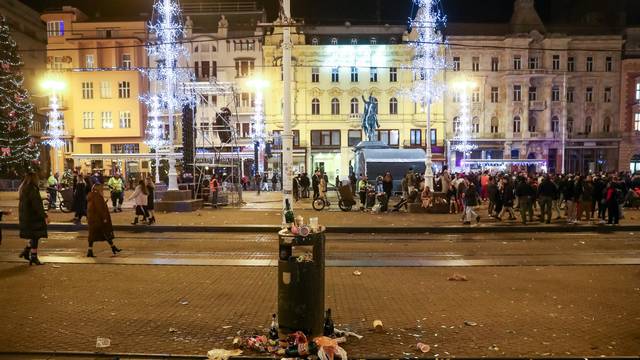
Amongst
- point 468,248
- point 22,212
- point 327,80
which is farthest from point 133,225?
point 327,80

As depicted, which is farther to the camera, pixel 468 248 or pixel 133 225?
pixel 133 225

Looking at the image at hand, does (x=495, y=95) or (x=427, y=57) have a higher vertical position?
(x=495, y=95)

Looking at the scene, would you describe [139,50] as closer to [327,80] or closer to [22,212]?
[327,80]

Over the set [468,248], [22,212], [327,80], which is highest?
[327,80]

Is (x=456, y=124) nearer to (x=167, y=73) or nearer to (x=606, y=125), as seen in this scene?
(x=606, y=125)

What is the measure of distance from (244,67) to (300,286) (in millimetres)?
49165

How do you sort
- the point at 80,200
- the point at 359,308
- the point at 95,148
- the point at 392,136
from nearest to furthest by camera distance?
the point at 359,308 < the point at 80,200 < the point at 392,136 < the point at 95,148

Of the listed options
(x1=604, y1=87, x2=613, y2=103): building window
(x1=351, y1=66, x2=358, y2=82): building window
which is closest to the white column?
(x1=351, y1=66, x2=358, y2=82): building window

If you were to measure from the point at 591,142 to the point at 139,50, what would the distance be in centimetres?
4746

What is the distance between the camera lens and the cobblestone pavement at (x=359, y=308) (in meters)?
5.67

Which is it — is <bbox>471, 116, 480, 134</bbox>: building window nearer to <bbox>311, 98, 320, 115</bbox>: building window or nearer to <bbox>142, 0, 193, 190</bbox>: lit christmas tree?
<bbox>311, 98, 320, 115</bbox>: building window

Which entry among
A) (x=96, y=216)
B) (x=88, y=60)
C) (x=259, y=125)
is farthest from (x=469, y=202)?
(x=88, y=60)

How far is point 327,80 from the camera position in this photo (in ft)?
171

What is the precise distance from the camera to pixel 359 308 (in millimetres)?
7090
